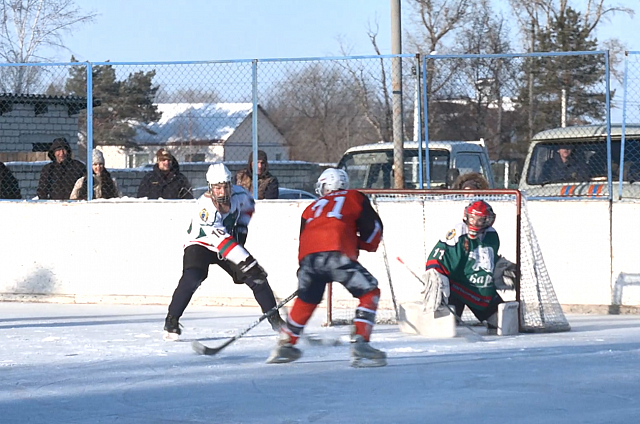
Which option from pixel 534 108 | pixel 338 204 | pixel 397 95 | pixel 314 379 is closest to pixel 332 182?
pixel 338 204

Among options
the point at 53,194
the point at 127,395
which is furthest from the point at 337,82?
the point at 127,395

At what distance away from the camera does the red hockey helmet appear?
804 centimetres

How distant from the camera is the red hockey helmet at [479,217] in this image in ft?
26.4

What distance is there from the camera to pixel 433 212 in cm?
1006

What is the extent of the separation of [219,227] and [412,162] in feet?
13.3

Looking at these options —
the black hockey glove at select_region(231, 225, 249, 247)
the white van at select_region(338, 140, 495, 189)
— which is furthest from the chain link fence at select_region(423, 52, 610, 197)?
the black hockey glove at select_region(231, 225, 249, 247)

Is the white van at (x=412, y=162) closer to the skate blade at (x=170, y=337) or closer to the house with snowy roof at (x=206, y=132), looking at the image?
the house with snowy roof at (x=206, y=132)

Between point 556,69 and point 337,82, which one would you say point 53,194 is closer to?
point 337,82

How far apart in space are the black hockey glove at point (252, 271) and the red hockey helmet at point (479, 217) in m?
1.80

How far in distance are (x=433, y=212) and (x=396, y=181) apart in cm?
124

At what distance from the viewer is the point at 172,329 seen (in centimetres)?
762

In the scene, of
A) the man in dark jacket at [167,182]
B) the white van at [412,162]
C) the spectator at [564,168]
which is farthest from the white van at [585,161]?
the man in dark jacket at [167,182]

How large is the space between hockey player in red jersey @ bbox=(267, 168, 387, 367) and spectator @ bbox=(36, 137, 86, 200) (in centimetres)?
512

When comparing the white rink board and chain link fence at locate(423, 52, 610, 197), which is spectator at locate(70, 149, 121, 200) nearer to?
the white rink board
